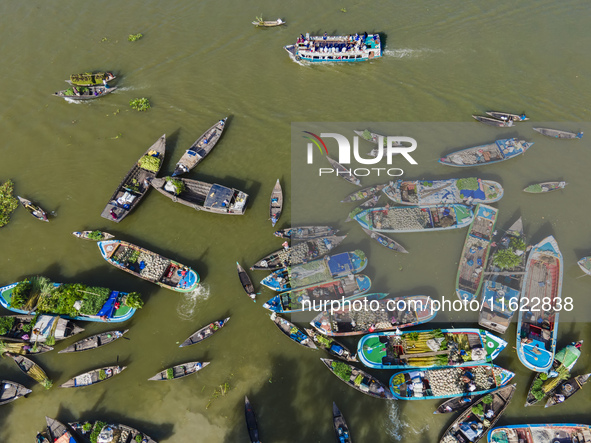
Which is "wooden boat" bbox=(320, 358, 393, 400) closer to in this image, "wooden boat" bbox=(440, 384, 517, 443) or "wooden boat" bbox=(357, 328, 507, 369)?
"wooden boat" bbox=(357, 328, 507, 369)

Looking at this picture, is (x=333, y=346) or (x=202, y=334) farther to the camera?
(x=202, y=334)

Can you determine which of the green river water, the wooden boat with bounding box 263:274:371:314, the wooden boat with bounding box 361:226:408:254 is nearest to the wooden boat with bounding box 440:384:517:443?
the green river water

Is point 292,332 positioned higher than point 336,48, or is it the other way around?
point 336,48

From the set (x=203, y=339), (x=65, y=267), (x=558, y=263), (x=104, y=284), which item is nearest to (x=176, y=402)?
(x=203, y=339)

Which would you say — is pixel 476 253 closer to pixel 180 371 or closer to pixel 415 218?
pixel 415 218

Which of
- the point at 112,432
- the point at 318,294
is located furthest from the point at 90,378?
the point at 318,294

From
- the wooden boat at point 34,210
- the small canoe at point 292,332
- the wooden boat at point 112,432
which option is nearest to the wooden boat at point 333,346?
the small canoe at point 292,332

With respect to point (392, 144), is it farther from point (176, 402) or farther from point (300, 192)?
point (176, 402)
